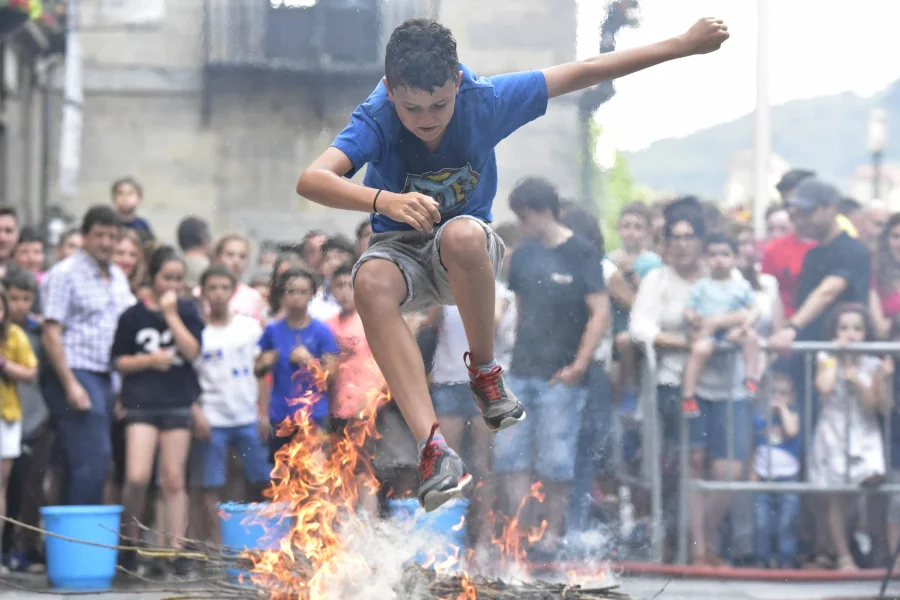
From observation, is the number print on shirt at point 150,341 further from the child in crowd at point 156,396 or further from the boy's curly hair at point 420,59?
the boy's curly hair at point 420,59

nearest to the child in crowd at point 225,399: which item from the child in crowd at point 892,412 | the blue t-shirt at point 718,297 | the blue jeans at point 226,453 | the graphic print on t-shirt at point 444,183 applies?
the blue jeans at point 226,453

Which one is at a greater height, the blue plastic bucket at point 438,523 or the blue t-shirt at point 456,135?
the blue t-shirt at point 456,135

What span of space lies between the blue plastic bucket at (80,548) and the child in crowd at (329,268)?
1.37 metres

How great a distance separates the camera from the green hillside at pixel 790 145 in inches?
287

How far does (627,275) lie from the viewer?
21.6 feet

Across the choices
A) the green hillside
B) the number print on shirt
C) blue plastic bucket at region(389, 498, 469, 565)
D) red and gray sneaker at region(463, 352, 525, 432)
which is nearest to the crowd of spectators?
the number print on shirt

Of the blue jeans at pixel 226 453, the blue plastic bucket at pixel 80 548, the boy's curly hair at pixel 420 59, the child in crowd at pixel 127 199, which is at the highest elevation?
the boy's curly hair at pixel 420 59

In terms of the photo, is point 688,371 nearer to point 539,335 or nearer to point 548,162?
point 539,335

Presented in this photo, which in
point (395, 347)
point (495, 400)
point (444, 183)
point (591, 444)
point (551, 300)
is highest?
point (444, 183)

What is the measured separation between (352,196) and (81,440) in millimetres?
3112

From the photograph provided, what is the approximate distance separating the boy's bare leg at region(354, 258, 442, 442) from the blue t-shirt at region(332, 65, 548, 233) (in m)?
0.31

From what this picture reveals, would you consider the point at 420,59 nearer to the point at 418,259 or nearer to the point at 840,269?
the point at 418,259

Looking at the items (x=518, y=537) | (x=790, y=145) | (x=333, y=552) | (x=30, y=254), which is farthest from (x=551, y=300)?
(x=790, y=145)

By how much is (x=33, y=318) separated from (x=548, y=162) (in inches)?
114
